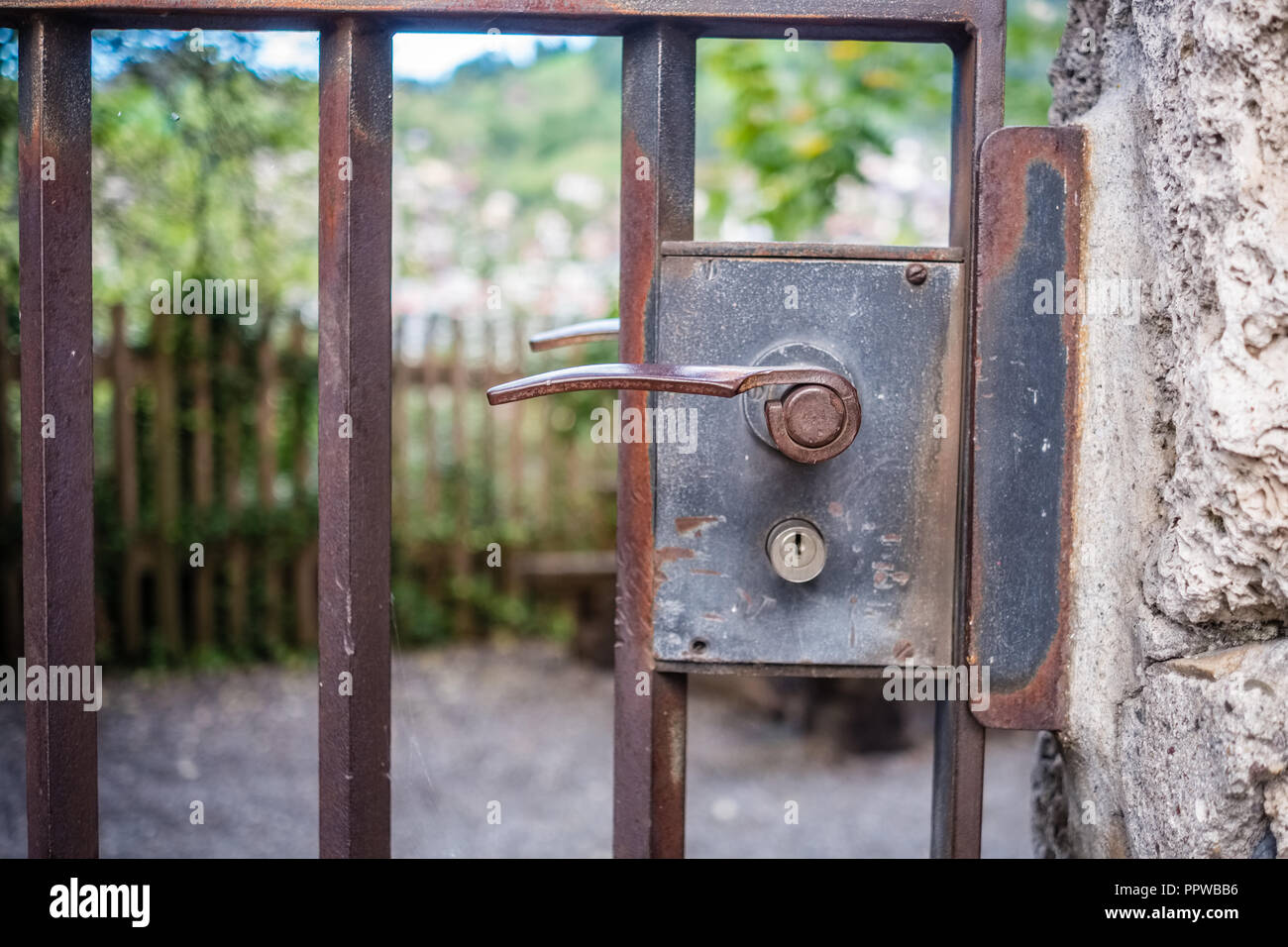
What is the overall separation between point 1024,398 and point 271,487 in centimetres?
474

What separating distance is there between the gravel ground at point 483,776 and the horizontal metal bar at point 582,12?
2080mm

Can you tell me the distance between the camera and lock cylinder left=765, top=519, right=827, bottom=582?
42.2 inches

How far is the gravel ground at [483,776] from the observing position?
3.25 metres

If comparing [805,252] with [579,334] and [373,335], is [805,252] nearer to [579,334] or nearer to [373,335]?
[579,334]

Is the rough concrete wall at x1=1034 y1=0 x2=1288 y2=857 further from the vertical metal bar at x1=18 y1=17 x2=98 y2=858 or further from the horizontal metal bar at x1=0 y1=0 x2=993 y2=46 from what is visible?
the vertical metal bar at x1=18 y1=17 x2=98 y2=858

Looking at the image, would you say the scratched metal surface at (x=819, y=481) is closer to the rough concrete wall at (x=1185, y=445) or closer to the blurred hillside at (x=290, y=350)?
the rough concrete wall at (x=1185, y=445)

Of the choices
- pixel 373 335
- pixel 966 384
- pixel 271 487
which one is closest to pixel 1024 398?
pixel 966 384

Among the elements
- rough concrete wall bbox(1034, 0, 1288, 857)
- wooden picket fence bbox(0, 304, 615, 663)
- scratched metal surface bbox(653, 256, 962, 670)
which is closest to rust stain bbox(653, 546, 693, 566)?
scratched metal surface bbox(653, 256, 962, 670)

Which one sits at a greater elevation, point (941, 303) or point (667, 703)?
point (941, 303)

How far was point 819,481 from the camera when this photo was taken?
1.09 meters

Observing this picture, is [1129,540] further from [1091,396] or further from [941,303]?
[941,303]

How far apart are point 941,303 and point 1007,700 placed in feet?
1.47

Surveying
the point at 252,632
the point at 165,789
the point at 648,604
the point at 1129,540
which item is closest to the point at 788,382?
the point at 648,604

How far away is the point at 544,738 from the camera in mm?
4297
